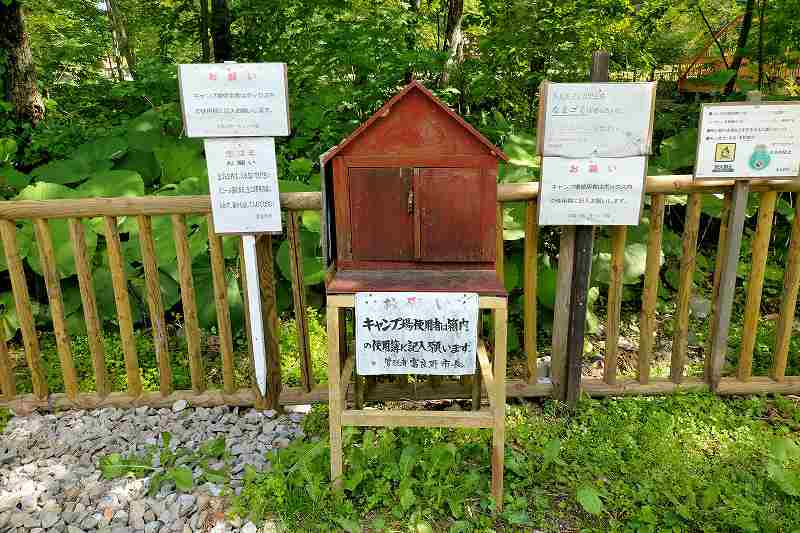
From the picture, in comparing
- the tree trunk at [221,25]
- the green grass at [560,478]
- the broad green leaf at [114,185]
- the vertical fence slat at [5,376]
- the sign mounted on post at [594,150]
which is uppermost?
the tree trunk at [221,25]

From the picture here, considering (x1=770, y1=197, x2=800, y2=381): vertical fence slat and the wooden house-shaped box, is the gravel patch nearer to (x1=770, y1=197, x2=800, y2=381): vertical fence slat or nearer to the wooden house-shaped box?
the wooden house-shaped box

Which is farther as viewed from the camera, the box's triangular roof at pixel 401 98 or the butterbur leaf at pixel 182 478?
the butterbur leaf at pixel 182 478

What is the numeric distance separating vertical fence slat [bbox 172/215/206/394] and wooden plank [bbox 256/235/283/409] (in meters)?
0.38

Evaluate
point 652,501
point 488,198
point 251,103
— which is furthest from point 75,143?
point 652,501

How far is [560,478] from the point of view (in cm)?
274

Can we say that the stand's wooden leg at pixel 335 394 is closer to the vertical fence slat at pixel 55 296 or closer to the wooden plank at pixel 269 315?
the wooden plank at pixel 269 315

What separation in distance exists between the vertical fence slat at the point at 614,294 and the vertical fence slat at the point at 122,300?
99.3 inches

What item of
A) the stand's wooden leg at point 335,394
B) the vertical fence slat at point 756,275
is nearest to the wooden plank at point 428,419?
the stand's wooden leg at point 335,394

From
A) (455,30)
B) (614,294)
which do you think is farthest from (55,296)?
(455,30)

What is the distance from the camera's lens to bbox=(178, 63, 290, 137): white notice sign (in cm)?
257

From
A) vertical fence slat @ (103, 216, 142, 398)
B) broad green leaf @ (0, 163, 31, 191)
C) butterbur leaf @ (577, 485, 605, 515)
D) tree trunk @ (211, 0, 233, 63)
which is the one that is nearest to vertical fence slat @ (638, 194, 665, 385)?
butterbur leaf @ (577, 485, 605, 515)

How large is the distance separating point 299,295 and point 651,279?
1.84 meters

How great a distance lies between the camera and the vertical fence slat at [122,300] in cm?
304

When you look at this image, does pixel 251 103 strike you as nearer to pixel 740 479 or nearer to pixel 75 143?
pixel 740 479
